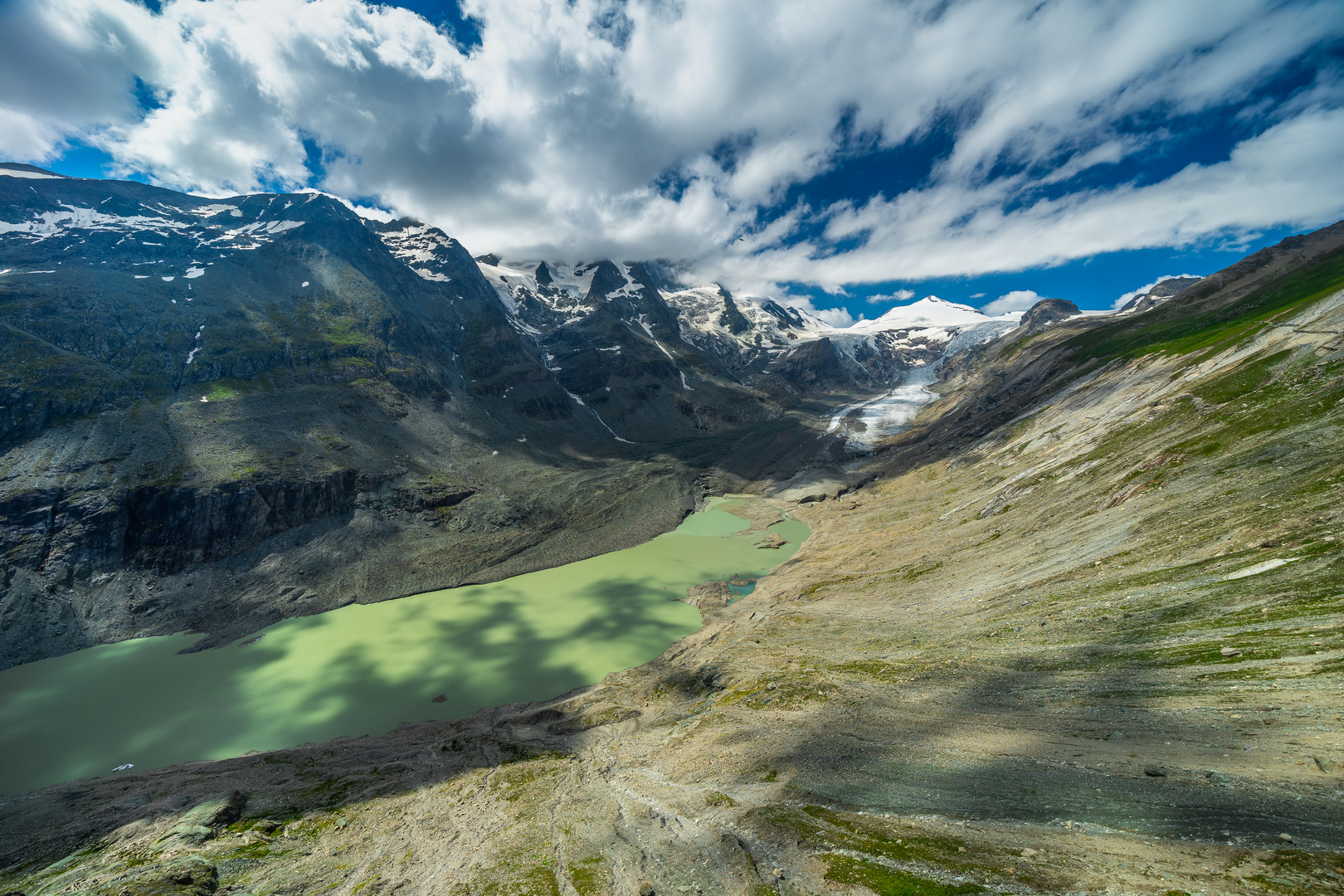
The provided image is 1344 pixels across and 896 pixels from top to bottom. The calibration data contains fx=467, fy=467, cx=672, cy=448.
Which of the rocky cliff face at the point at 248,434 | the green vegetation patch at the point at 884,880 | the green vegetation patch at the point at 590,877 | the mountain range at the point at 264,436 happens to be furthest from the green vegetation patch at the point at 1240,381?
the mountain range at the point at 264,436

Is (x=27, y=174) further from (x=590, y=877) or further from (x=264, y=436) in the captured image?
(x=590, y=877)

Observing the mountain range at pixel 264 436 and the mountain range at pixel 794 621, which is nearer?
the mountain range at pixel 794 621

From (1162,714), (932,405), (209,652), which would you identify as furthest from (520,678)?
(932,405)

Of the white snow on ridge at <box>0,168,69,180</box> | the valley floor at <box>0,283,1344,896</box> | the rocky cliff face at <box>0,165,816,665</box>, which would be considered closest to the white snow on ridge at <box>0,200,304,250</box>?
the rocky cliff face at <box>0,165,816,665</box>

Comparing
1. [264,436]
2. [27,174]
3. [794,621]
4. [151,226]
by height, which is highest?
[27,174]

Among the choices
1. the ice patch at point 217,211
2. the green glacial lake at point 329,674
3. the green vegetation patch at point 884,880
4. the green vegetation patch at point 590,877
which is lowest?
the green vegetation patch at point 590,877

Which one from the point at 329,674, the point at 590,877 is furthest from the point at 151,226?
the point at 590,877

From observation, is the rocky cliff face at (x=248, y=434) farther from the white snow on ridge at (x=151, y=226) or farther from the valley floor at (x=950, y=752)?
the valley floor at (x=950, y=752)
